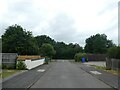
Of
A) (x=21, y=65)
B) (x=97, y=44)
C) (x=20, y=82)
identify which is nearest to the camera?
(x=20, y=82)

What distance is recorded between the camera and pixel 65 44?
168 meters

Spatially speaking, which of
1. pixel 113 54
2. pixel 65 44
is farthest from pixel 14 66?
pixel 65 44

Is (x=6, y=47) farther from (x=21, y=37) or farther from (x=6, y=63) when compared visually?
(x=6, y=63)

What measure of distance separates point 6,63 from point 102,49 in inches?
4053

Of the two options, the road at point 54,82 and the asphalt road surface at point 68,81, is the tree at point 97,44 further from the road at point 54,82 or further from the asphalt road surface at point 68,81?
the road at point 54,82

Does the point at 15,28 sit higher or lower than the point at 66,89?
higher

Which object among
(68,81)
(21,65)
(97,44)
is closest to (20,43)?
(21,65)

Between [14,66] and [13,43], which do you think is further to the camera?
[13,43]

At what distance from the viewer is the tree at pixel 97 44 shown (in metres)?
139

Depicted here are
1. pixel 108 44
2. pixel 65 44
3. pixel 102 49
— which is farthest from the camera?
pixel 65 44

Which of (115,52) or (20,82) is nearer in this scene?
(20,82)

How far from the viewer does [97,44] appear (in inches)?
5531

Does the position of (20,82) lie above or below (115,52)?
below

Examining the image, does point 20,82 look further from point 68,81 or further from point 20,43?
point 20,43
